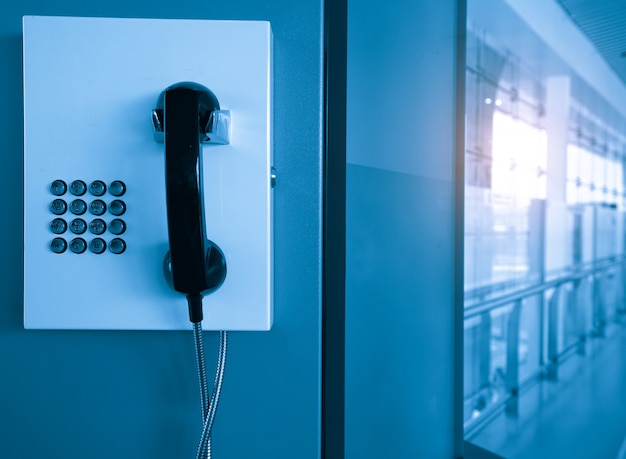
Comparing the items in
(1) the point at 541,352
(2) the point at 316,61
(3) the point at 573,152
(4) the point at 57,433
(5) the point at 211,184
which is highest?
(3) the point at 573,152

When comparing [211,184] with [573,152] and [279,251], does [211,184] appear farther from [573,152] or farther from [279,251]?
[573,152]

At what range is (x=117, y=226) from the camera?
0.47 metres

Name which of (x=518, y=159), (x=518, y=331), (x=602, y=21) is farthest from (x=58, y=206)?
(x=602, y=21)

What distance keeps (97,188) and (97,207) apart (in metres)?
0.02

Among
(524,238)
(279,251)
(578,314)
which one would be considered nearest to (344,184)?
(279,251)

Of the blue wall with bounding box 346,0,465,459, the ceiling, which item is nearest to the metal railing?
the blue wall with bounding box 346,0,465,459

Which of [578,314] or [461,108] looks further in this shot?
[578,314]

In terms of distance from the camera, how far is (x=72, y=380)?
53 centimetres

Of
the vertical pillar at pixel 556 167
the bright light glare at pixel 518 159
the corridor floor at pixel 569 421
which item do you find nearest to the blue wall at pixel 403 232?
the corridor floor at pixel 569 421

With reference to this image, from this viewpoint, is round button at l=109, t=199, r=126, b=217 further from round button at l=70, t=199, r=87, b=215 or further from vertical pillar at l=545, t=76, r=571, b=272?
vertical pillar at l=545, t=76, r=571, b=272

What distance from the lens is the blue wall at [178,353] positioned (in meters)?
0.52

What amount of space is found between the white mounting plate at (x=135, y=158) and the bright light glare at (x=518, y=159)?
2567mm

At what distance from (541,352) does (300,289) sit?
139 inches

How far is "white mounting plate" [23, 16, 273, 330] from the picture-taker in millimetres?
472
